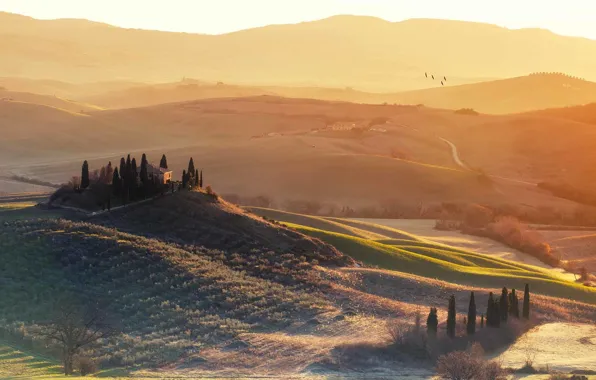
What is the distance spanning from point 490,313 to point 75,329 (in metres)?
18.1

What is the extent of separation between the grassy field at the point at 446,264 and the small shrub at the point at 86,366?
947 inches

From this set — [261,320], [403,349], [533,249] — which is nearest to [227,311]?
[261,320]

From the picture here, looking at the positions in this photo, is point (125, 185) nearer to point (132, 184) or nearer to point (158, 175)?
point (132, 184)

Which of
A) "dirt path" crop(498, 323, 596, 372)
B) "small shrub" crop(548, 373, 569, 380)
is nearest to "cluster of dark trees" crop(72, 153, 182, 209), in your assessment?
"dirt path" crop(498, 323, 596, 372)

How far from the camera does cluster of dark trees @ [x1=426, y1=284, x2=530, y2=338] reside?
41.6m

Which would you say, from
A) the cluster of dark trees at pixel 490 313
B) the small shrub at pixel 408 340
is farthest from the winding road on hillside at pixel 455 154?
the small shrub at pixel 408 340

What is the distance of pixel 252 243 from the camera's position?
52.9 meters

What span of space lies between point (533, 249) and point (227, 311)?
3840 centimetres

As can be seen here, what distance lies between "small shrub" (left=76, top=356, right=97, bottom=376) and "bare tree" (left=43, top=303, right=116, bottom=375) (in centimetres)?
29

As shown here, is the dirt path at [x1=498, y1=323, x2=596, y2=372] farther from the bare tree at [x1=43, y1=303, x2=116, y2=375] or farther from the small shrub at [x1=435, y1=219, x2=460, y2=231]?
the small shrub at [x1=435, y1=219, x2=460, y2=231]

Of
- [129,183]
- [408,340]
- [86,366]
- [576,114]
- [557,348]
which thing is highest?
[576,114]

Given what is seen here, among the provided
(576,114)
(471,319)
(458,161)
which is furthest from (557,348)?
(576,114)

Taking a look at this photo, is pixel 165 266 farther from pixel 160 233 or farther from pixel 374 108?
pixel 374 108

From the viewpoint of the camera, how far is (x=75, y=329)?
36.9 m
